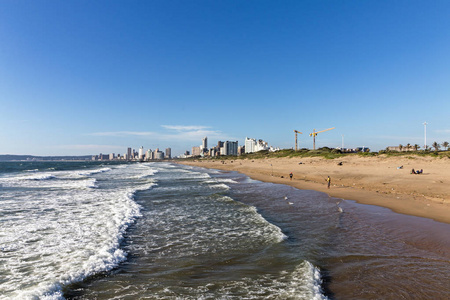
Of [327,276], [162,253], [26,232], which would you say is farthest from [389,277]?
[26,232]

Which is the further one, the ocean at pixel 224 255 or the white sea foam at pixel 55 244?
the white sea foam at pixel 55 244

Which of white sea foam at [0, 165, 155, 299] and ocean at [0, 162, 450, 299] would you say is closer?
ocean at [0, 162, 450, 299]

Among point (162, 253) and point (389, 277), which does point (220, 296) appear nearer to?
point (162, 253)

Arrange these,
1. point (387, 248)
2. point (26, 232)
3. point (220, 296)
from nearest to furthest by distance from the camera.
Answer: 1. point (220, 296)
2. point (387, 248)
3. point (26, 232)

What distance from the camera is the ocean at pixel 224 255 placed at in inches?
224

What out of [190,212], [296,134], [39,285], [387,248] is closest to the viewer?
[39,285]

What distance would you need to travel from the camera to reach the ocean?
5.70 m

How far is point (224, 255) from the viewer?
7.79m

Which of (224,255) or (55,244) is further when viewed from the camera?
(55,244)

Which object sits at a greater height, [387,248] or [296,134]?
[296,134]

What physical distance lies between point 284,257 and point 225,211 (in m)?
7.08

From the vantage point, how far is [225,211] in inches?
567

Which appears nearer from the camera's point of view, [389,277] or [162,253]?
[389,277]

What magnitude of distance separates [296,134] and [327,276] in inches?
6327
